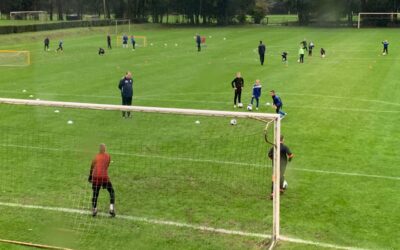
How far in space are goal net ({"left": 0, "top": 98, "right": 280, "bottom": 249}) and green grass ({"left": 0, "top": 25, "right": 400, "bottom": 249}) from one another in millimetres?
44

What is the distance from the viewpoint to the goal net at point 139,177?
12398mm

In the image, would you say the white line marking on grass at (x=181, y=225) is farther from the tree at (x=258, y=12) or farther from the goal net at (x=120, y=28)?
the tree at (x=258, y=12)

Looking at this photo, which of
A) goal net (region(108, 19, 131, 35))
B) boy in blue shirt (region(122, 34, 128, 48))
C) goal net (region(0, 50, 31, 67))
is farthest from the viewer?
goal net (region(108, 19, 131, 35))

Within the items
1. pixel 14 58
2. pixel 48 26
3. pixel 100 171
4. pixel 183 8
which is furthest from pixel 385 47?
pixel 183 8

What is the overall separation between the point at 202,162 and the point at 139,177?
2353 millimetres

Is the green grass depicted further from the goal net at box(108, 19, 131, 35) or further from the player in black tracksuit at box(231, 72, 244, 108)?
the goal net at box(108, 19, 131, 35)

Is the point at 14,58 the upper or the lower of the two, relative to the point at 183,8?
lower

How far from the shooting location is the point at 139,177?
15.8 meters

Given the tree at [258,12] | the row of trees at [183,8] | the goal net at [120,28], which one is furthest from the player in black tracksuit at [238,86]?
the tree at [258,12]

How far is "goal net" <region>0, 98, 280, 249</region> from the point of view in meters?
12.4

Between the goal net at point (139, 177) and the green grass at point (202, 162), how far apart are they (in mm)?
44

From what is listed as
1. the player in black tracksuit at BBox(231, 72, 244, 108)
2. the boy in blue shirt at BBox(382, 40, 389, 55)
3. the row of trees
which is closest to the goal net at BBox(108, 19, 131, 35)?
the row of trees

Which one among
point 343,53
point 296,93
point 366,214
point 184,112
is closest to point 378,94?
point 296,93

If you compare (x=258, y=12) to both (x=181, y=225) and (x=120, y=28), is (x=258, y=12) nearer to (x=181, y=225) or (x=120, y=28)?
(x=120, y=28)
